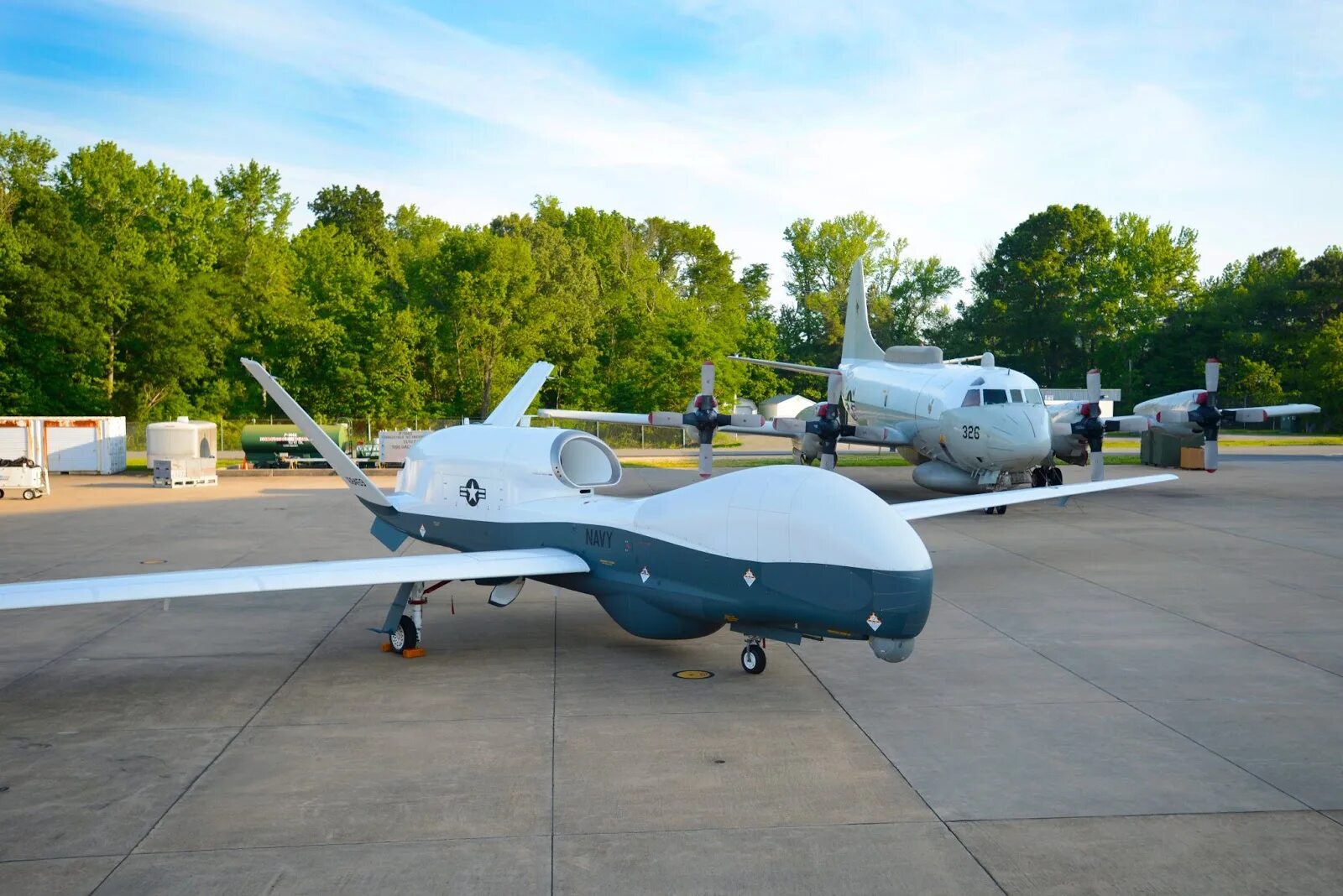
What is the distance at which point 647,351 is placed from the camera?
7994 centimetres

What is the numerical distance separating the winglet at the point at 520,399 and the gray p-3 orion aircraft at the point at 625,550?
90.8 inches

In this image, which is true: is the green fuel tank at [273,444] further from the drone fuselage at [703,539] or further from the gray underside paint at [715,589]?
the gray underside paint at [715,589]

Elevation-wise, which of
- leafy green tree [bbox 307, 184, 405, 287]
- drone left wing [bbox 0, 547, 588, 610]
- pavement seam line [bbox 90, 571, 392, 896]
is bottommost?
pavement seam line [bbox 90, 571, 392, 896]

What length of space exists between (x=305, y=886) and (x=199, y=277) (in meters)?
71.1

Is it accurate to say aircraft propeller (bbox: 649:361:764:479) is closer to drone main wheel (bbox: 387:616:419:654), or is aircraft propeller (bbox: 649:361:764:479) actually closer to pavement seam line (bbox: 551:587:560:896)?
pavement seam line (bbox: 551:587:560:896)

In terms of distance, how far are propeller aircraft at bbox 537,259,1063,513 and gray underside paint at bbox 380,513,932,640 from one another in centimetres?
1477

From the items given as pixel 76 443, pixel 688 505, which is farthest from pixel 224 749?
pixel 76 443

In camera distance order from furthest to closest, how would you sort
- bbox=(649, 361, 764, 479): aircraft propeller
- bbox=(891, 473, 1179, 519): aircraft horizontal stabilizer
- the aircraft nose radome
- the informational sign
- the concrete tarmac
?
the informational sign → bbox=(649, 361, 764, 479): aircraft propeller → the aircraft nose radome → bbox=(891, 473, 1179, 519): aircraft horizontal stabilizer → the concrete tarmac

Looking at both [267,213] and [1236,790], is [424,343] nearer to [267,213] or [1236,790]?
[267,213]

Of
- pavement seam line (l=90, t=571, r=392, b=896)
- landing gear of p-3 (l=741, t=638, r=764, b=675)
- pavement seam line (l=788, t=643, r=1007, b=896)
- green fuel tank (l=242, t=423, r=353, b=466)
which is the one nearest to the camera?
pavement seam line (l=788, t=643, r=1007, b=896)

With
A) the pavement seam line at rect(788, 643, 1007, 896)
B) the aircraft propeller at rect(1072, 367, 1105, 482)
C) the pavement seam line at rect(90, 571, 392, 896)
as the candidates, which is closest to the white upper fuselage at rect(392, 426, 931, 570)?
the pavement seam line at rect(788, 643, 1007, 896)

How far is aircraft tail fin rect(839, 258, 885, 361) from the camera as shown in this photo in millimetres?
41219

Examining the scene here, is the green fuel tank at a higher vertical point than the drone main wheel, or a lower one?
higher

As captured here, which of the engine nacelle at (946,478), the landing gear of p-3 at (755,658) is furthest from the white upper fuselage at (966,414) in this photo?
the landing gear of p-3 at (755,658)
